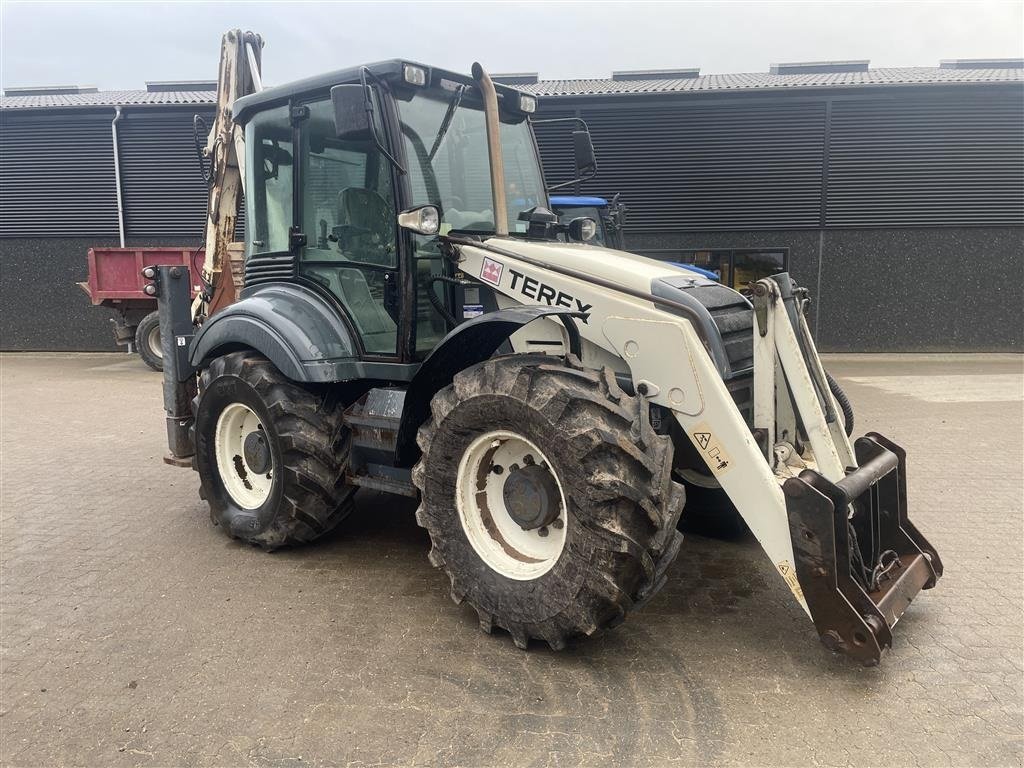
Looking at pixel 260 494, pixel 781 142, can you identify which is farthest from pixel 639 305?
pixel 781 142

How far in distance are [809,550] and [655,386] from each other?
3.12ft

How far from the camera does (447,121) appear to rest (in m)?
4.04

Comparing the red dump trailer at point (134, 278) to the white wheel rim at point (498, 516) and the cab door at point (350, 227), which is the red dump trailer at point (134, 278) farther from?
the white wheel rim at point (498, 516)

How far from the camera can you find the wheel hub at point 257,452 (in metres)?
4.49

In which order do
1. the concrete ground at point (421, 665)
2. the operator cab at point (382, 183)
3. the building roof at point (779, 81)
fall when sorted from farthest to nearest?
the building roof at point (779, 81), the operator cab at point (382, 183), the concrete ground at point (421, 665)

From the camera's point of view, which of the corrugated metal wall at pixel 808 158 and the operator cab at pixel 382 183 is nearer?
the operator cab at pixel 382 183

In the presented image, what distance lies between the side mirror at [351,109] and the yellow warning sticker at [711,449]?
7.08ft

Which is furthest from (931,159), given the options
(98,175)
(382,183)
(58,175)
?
(58,175)

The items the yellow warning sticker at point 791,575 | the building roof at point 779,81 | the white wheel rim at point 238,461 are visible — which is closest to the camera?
the yellow warning sticker at point 791,575

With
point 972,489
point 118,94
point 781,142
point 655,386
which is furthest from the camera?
point 118,94

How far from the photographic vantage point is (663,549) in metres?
2.99

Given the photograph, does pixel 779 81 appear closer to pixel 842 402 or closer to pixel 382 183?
pixel 842 402

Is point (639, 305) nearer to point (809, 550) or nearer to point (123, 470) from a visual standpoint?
point (809, 550)

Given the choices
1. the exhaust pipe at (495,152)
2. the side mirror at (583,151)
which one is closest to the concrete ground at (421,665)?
the exhaust pipe at (495,152)
